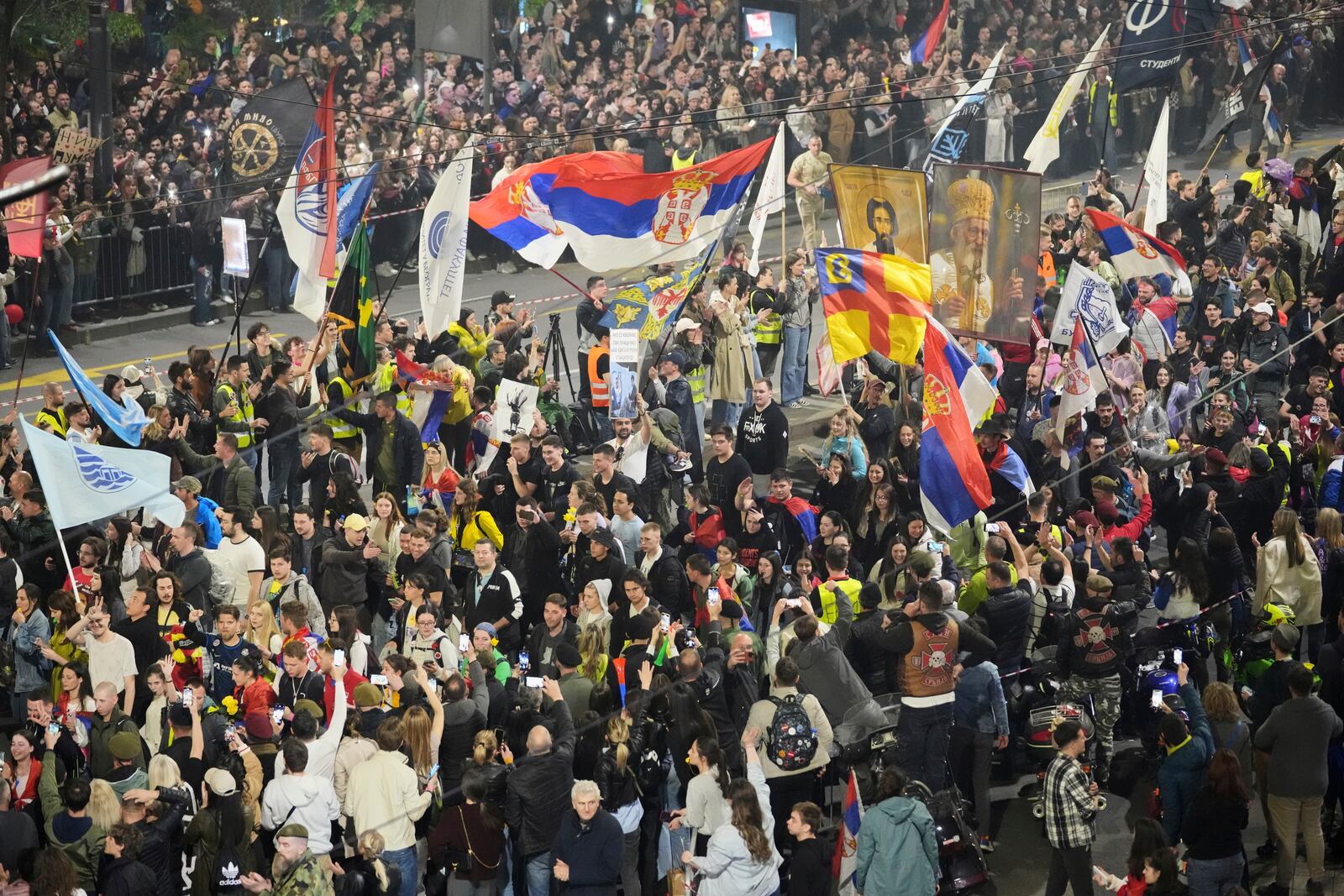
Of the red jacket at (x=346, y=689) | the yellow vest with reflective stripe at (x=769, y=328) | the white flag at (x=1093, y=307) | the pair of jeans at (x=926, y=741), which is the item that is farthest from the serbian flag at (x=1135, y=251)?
the red jacket at (x=346, y=689)

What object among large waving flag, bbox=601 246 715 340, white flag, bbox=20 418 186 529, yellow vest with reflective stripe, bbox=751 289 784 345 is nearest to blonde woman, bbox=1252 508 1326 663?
large waving flag, bbox=601 246 715 340

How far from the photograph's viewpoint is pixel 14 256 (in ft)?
74.7

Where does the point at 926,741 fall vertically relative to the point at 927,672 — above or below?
below

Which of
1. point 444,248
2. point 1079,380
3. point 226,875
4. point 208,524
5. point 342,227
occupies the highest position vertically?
point 444,248

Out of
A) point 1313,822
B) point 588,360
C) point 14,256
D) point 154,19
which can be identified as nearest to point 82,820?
point 1313,822

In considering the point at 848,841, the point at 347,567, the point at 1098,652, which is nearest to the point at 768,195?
the point at 347,567

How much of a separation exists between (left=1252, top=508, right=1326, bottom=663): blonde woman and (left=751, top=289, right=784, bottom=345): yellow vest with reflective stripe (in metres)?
7.25

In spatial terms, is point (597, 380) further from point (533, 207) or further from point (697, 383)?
point (533, 207)

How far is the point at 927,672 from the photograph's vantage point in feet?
41.7

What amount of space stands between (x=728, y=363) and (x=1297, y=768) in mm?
8496

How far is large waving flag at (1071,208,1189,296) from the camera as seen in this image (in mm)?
21531

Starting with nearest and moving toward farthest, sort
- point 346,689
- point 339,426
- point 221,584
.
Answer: point 346,689 → point 221,584 → point 339,426

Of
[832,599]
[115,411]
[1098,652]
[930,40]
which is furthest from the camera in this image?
[930,40]

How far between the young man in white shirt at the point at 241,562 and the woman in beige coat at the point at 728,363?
6.07 meters
